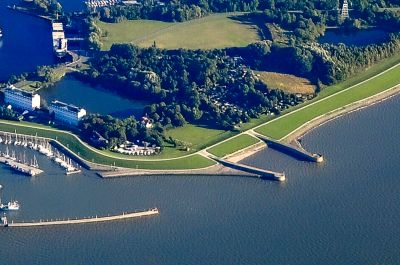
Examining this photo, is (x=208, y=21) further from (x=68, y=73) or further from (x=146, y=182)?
(x=146, y=182)

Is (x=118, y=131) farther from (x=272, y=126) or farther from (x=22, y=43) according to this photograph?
(x=22, y=43)

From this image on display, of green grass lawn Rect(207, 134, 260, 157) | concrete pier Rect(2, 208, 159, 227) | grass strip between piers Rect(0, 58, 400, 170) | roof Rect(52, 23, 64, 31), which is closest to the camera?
concrete pier Rect(2, 208, 159, 227)

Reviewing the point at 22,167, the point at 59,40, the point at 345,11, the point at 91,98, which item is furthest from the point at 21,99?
the point at 345,11

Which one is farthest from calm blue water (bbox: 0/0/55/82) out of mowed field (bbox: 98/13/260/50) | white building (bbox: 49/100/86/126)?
white building (bbox: 49/100/86/126)

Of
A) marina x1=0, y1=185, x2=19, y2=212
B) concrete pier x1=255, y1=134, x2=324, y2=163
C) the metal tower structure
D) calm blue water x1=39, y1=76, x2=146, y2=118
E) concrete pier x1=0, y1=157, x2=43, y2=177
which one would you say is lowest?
marina x1=0, y1=185, x2=19, y2=212

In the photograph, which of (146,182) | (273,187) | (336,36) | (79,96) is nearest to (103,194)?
(146,182)

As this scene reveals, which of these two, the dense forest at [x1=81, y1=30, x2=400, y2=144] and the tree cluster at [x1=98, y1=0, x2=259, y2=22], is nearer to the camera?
the dense forest at [x1=81, y1=30, x2=400, y2=144]

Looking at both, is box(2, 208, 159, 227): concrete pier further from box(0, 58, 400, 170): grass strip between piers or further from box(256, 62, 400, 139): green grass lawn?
box(256, 62, 400, 139): green grass lawn
